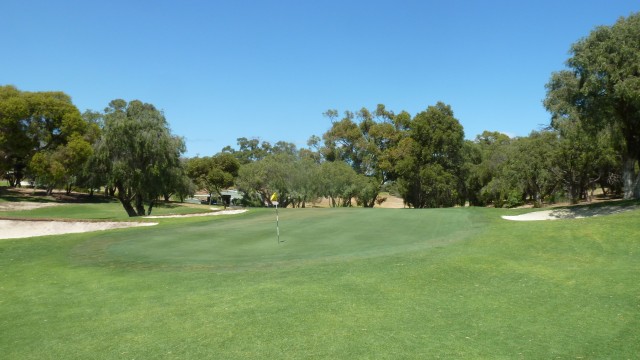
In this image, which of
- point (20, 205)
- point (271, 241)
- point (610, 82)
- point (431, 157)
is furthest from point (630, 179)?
point (20, 205)

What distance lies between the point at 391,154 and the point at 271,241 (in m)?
45.3

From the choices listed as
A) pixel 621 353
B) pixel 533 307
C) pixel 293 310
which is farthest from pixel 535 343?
pixel 293 310

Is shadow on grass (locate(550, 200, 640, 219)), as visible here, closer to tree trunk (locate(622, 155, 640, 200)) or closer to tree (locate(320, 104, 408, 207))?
tree trunk (locate(622, 155, 640, 200))

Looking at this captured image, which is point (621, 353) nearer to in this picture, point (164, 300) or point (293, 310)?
point (293, 310)

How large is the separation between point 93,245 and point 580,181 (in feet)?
162

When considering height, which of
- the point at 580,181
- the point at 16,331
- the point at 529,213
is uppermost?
the point at 580,181

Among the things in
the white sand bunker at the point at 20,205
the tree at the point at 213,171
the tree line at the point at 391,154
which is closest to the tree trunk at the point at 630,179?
the tree line at the point at 391,154

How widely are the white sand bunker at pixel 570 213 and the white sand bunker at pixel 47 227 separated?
23033mm

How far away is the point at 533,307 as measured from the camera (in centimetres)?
932

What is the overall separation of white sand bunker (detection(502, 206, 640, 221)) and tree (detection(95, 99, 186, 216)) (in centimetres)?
2707

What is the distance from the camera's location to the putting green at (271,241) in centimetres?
1563

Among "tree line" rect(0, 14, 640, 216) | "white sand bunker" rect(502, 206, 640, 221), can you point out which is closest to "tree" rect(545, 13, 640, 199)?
"tree line" rect(0, 14, 640, 216)

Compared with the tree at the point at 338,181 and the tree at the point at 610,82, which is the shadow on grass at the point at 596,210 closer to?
the tree at the point at 610,82

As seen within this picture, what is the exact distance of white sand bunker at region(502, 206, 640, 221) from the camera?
76.7 feet
